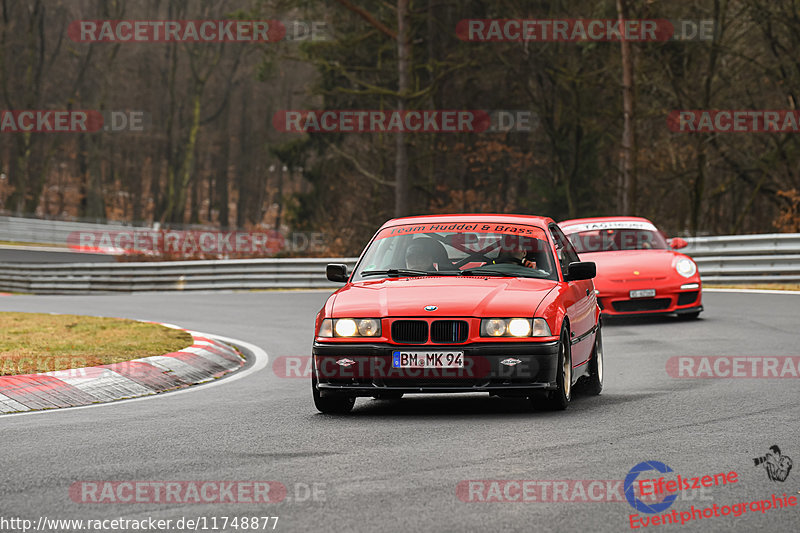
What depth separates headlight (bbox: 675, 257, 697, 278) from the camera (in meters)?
16.5

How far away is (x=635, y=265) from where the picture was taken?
16531 millimetres

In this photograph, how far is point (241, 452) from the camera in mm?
6801

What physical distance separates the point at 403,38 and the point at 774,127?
38.8 feet

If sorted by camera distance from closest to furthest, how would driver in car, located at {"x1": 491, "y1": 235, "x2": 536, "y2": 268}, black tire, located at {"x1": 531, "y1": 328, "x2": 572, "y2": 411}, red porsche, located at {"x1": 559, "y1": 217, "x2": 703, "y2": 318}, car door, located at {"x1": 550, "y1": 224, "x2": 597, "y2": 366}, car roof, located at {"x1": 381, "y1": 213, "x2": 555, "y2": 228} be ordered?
black tire, located at {"x1": 531, "y1": 328, "x2": 572, "y2": 411} → car door, located at {"x1": 550, "y1": 224, "x2": 597, "y2": 366} → driver in car, located at {"x1": 491, "y1": 235, "x2": 536, "y2": 268} → car roof, located at {"x1": 381, "y1": 213, "x2": 555, "y2": 228} → red porsche, located at {"x1": 559, "y1": 217, "x2": 703, "y2": 318}

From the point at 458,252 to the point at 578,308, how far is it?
1.06 meters

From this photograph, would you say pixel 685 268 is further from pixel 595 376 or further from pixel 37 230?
pixel 37 230

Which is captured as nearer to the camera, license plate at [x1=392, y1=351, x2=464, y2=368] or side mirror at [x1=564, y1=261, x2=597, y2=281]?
license plate at [x1=392, y1=351, x2=464, y2=368]

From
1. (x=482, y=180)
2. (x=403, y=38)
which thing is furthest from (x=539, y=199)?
(x=403, y=38)

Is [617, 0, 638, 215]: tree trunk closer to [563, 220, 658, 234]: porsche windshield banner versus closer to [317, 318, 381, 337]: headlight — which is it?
[563, 220, 658, 234]: porsche windshield banner

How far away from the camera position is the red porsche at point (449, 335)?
7.98m

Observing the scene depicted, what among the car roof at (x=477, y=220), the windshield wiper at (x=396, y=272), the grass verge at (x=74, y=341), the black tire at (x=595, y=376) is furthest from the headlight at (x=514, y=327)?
the grass verge at (x=74, y=341)

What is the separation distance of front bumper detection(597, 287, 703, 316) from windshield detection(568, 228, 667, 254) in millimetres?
1250

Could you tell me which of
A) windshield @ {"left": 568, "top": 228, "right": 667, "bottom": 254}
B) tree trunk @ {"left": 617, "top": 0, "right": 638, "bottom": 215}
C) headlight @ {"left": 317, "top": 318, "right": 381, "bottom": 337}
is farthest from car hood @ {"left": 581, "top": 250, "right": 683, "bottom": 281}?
tree trunk @ {"left": 617, "top": 0, "right": 638, "bottom": 215}

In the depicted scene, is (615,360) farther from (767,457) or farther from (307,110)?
(307,110)
